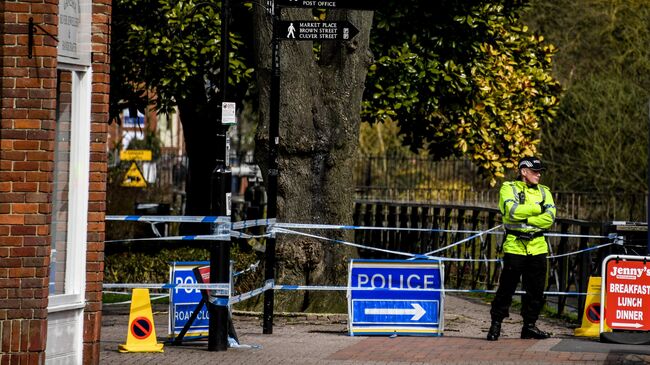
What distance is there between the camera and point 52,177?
10.5 meters

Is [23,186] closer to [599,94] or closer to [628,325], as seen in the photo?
[628,325]

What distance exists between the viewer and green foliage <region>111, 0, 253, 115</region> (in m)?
20.7

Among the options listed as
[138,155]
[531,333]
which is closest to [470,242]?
[531,333]

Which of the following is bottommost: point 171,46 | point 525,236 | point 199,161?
point 525,236

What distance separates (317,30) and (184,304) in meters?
3.15

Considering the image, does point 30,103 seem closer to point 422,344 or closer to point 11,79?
point 11,79

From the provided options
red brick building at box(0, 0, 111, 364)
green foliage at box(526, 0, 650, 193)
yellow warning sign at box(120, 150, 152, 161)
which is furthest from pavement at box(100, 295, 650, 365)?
green foliage at box(526, 0, 650, 193)

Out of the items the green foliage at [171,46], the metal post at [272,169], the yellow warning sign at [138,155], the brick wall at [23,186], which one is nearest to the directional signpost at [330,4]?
the metal post at [272,169]

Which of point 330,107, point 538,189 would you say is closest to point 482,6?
point 330,107

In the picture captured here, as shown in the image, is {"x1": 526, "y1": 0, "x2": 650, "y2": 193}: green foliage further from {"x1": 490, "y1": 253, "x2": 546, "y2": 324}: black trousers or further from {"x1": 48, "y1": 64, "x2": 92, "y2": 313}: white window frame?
{"x1": 48, "y1": 64, "x2": 92, "y2": 313}: white window frame

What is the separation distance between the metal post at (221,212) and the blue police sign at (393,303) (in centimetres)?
207

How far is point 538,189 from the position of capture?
13742 mm

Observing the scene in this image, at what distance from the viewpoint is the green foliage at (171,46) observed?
20.7 m

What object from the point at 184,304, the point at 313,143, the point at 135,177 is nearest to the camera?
the point at 184,304
